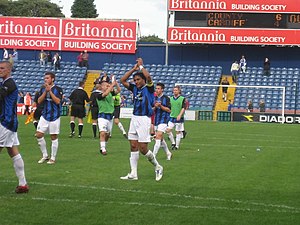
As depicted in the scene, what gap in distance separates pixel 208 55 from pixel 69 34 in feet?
40.1

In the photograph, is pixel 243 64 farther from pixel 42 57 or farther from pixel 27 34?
pixel 27 34

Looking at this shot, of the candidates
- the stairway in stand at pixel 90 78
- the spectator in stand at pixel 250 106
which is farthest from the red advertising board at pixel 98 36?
the spectator in stand at pixel 250 106

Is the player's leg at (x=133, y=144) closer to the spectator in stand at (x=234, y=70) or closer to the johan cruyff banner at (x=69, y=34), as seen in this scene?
the spectator in stand at (x=234, y=70)

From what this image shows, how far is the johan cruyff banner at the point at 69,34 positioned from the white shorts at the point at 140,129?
42829mm

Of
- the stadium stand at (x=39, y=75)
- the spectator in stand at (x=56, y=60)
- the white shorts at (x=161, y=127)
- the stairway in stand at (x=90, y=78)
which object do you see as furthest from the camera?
the spectator in stand at (x=56, y=60)

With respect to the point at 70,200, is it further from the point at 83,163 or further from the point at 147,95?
the point at 83,163

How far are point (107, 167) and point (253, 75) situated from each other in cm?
3805

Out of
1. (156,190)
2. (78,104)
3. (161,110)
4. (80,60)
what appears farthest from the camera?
(80,60)

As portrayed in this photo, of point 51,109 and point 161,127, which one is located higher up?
point 51,109

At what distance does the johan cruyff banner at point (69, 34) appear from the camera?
55.4 meters

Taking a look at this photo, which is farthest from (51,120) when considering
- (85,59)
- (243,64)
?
(85,59)

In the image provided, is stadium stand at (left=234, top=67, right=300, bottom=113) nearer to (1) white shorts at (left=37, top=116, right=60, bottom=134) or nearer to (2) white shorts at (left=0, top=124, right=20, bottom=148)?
(1) white shorts at (left=37, top=116, right=60, bottom=134)

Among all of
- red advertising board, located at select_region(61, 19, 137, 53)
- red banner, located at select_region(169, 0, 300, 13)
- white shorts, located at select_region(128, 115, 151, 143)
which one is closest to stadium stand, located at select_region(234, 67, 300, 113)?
red banner, located at select_region(169, 0, 300, 13)

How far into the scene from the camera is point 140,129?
12.6 meters
